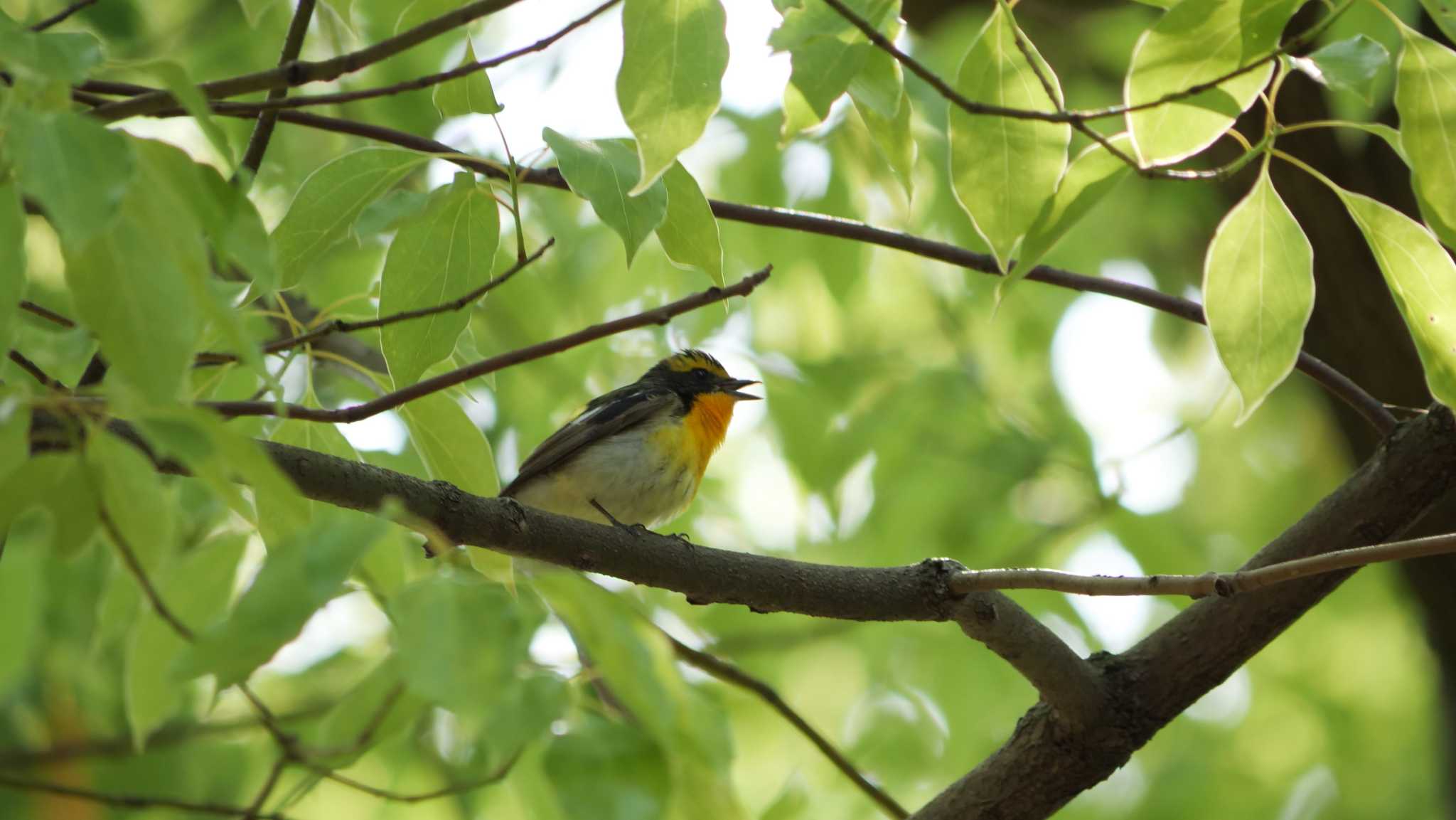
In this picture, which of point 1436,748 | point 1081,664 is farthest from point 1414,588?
point 1081,664

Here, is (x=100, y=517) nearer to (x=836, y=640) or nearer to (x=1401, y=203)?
(x=1401, y=203)

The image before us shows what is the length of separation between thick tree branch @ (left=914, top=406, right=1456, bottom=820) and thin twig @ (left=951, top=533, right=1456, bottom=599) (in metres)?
0.69

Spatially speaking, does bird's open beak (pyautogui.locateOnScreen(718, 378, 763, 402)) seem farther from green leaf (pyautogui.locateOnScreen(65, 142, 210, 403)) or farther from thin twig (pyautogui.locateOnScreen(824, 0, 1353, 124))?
green leaf (pyautogui.locateOnScreen(65, 142, 210, 403))

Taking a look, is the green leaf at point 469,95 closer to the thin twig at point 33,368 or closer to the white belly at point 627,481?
the thin twig at point 33,368

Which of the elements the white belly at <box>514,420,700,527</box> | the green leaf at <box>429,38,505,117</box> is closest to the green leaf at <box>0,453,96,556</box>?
the green leaf at <box>429,38,505,117</box>

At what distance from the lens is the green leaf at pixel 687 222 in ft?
8.14

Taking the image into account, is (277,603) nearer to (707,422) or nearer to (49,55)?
(49,55)

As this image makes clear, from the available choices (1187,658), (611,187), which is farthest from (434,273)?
(1187,658)

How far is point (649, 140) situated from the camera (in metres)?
2.12

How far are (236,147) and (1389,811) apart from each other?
6.87m

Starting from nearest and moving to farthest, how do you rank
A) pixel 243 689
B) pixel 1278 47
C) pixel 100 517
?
pixel 100 517, pixel 243 689, pixel 1278 47

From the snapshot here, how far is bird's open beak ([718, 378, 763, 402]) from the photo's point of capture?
21.5ft

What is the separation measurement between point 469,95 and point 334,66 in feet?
1.01

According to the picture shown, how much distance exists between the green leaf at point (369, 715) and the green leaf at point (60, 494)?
18.6 inches
